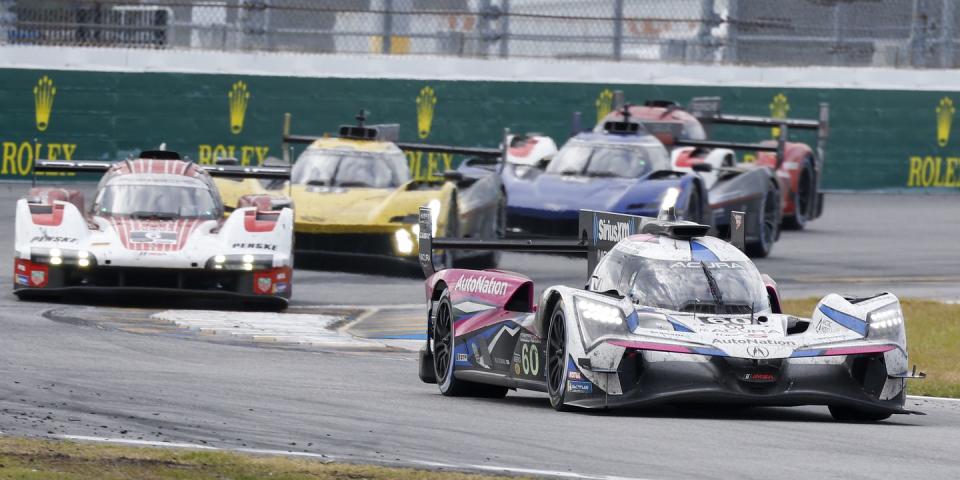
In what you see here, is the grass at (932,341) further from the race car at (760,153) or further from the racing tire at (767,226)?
the race car at (760,153)

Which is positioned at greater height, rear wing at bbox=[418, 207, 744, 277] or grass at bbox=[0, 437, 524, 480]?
rear wing at bbox=[418, 207, 744, 277]

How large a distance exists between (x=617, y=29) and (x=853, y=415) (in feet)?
78.6

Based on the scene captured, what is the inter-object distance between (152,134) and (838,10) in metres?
12.9

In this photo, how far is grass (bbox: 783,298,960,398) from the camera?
45.4 feet

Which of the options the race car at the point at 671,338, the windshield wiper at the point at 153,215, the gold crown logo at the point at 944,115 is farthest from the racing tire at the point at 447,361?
the gold crown logo at the point at 944,115

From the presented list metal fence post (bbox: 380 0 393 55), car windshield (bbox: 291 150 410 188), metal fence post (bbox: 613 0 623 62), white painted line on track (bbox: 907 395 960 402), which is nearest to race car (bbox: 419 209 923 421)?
white painted line on track (bbox: 907 395 960 402)

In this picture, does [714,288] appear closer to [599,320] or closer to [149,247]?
[599,320]

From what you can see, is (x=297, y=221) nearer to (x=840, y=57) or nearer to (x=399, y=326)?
(x=399, y=326)

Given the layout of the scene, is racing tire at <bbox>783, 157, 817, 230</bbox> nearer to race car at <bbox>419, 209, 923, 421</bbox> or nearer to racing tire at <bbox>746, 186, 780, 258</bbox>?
racing tire at <bbox>746, 186, 780, 258</bbox>

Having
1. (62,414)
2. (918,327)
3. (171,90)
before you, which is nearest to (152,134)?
(171,90)

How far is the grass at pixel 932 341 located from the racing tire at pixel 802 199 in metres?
9.89

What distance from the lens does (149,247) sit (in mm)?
17703

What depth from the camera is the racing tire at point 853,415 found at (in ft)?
36.3

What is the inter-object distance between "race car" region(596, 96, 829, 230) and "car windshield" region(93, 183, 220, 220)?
30.4ft
